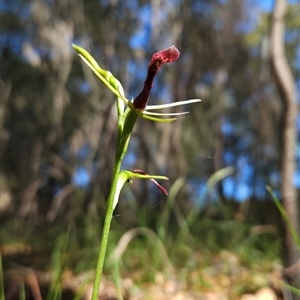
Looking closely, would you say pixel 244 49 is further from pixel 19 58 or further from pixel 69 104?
pixel 19 58

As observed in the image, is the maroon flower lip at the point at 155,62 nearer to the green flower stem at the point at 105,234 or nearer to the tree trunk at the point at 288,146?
the green flower stem at the point at 105,234

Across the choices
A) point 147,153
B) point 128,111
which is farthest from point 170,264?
point 147,153

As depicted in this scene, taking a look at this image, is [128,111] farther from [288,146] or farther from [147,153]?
[147,153]

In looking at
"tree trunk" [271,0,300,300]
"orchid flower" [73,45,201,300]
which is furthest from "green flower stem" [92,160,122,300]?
"tree trunk" [271,0,300,300]

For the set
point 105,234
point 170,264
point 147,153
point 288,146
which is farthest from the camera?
point 147,153

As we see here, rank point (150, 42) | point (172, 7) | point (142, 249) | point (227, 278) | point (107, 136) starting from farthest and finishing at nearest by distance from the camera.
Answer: point (172, 7), point (150, 42), point (107, 136), point (142, 249), point (227, 278)

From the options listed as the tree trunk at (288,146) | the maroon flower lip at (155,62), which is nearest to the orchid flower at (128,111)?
the maroon flower lip at (155,62)

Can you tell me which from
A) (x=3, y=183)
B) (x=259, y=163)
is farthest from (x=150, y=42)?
(x=259, y=163)

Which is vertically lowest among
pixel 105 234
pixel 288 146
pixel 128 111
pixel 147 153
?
pixel 105 234
